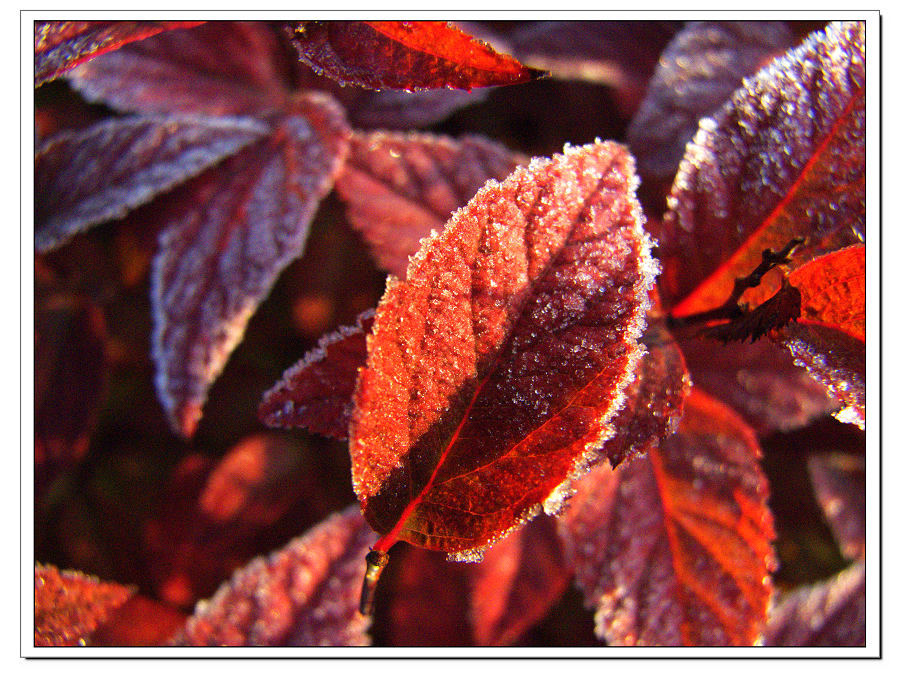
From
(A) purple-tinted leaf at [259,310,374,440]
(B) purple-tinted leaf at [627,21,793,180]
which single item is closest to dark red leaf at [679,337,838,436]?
(B) purple-tinted leaf at [627,21,793,180]

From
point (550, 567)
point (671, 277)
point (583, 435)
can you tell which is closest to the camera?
point (583, 435)

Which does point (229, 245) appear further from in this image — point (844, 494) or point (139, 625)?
point (844, 494)

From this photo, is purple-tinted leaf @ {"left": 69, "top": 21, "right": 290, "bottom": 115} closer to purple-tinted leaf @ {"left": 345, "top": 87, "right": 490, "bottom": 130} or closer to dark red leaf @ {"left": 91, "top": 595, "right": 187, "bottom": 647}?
purple-tinted leaf @ {"left": 345, "top": 87, "right": 490, "bottom": 130}

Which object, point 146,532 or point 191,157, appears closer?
point 191,157

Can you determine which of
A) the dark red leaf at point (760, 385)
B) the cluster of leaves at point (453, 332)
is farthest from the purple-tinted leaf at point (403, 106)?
the dark red leaf at point (760, 385)

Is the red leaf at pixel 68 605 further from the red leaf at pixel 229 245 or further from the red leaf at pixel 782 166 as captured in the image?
the red leaf at pixel 782 166
